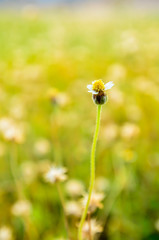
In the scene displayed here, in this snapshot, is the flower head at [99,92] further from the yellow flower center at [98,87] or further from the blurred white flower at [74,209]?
the blurred white flower at [74,209]

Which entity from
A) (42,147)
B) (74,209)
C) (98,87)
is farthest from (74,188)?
(98,87)

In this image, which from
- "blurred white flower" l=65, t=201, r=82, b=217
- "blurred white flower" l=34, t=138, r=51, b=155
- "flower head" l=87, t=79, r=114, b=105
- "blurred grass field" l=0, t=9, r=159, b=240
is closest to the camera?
"flower head" l=87, t=79, r=114, b=105

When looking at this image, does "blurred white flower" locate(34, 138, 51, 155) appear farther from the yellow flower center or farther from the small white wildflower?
the yellow flower center

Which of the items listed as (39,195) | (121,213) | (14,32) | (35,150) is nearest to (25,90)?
(35,150)

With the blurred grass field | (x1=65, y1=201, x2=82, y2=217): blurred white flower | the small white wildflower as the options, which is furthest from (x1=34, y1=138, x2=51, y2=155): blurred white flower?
(x1=65, y1=201, x2=82, y2=217): blurred white flower

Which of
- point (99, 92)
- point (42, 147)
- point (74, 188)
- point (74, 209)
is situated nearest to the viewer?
point (99, 92)

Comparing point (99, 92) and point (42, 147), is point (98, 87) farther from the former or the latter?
point (42, 147)

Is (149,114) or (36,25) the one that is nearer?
(149,114)

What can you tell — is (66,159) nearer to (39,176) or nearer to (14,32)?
(39,176)

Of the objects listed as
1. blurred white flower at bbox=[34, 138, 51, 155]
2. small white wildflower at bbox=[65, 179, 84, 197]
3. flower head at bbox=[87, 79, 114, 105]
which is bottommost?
flower head at bbox=[87, 79, 114, 105]

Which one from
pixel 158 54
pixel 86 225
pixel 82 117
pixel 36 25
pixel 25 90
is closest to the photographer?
pixel 86 225

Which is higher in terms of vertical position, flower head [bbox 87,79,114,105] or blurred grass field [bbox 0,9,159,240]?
blurred grass field [bbox 0,9,159,240]
